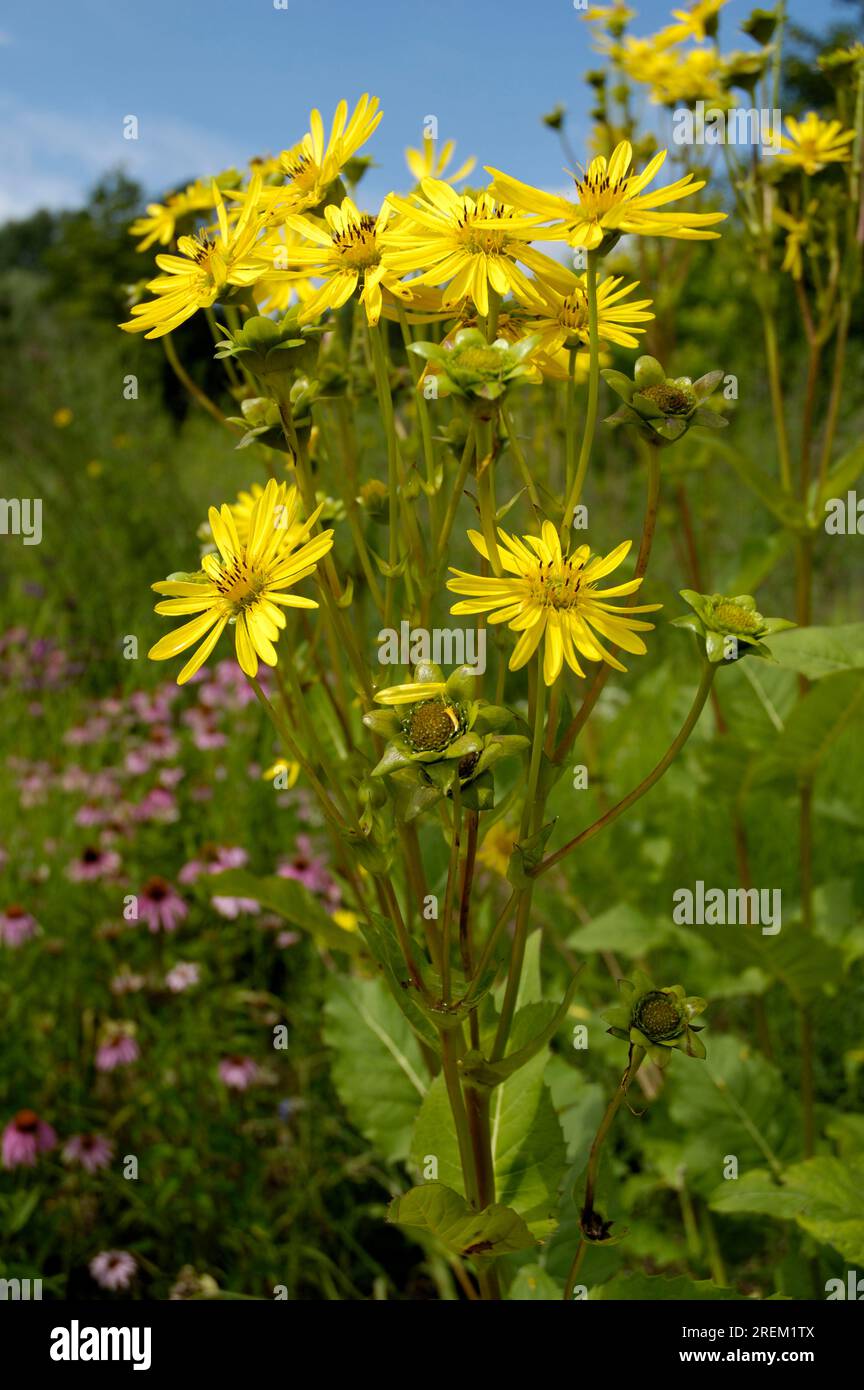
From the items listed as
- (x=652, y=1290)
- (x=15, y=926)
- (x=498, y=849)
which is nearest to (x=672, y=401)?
(x=652, y=1290)

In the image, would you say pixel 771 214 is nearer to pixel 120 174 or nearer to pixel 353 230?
pixel 353 230

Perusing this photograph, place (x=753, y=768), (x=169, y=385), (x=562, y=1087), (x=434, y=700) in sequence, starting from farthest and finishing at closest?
1. (x=169, y=385)
2. (x=753, y=768)
3. (x=562, y=1087)
4. (x=434, y=700)

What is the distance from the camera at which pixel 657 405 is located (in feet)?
3.26

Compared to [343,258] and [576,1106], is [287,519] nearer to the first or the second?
[343,258]

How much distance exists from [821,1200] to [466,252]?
1477 mm

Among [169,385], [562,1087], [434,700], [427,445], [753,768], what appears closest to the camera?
[434,700]

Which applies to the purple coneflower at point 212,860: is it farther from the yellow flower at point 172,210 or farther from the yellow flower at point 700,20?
the yellow flower at point 700,20

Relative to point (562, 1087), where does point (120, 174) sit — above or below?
above

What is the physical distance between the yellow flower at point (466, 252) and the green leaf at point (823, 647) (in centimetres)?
81

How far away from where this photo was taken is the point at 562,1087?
1903mm

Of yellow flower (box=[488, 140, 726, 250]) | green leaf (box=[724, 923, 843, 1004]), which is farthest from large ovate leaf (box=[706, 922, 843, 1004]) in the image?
yellow flower (box=[488, 140, 726, 250])
